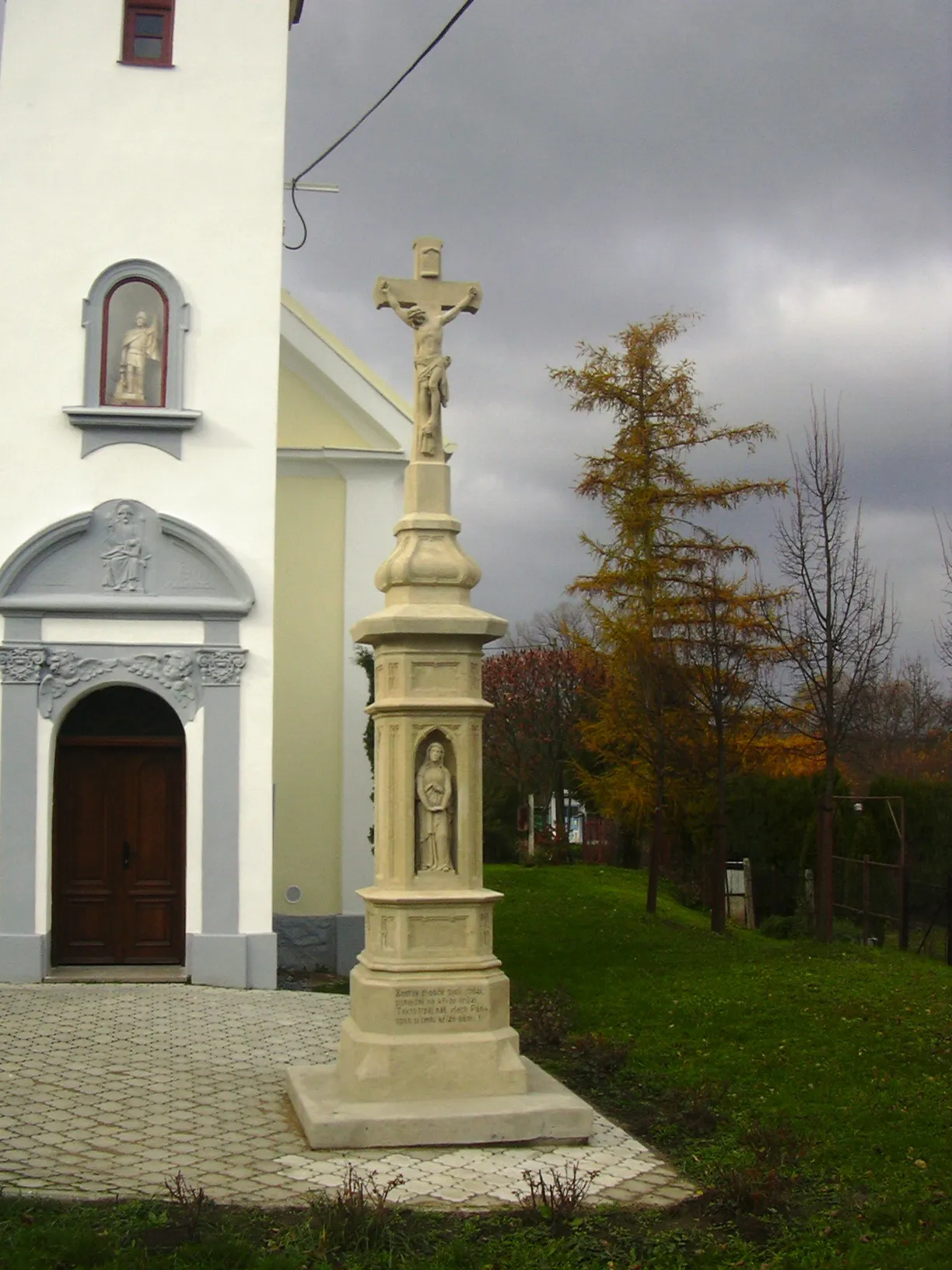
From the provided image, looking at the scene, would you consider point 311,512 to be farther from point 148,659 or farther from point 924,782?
point 924,782

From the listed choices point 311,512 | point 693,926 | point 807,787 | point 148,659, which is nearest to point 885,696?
point 807,787

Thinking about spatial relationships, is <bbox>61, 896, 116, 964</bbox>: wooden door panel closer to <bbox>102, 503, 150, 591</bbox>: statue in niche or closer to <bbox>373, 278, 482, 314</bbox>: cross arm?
<bbox>102, 503, 150, 591</bbox>: statue in niche

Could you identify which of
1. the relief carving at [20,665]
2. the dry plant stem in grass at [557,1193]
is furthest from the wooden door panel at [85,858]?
the dry plant stem in grass at [557,1193]

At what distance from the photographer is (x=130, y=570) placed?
14.1m

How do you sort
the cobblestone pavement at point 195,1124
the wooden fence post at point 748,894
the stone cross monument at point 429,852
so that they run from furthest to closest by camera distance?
the wooden fence post at point 748,894 < the stone cross monument at point 429,852 < the cobblestone pavement at point 195,1124

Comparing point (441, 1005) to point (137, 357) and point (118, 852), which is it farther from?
point (137, 357)

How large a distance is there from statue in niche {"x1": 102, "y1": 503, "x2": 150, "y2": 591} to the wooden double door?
1.62 meters

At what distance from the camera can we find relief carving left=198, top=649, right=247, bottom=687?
14062mm

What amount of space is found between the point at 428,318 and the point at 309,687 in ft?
25.9

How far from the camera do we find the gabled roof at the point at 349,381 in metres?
16.8

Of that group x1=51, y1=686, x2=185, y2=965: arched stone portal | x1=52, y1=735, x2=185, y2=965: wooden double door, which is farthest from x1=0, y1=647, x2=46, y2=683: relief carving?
x1=52, y1=735, x2=185, y2=965: wooden double door

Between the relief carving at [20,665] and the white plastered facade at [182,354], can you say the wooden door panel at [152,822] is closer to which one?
the white plastered facade at [182,354]

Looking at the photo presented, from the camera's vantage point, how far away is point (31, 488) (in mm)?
14125

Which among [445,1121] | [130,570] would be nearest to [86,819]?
[130,570]
